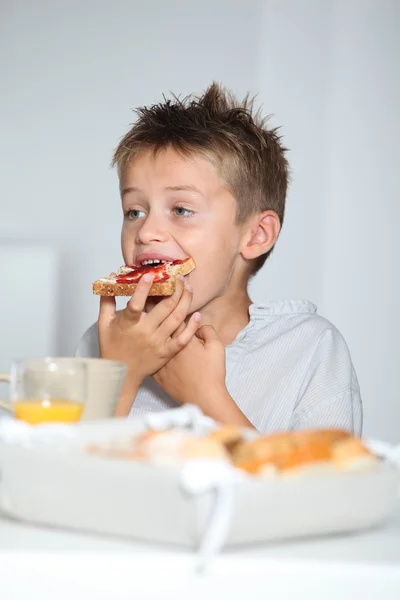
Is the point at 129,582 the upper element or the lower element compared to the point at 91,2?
lower

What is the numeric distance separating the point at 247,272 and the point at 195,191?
309 millimetres

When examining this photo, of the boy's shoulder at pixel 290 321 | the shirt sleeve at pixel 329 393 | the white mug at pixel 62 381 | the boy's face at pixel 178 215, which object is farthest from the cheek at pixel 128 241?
the white mug at pixel 62 381

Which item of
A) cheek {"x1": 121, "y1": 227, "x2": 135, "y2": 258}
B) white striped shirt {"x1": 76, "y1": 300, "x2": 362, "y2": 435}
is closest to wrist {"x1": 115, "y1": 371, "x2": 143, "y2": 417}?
white striped shirt {"x1": 76, "y1": 300, "x2": 362, "y2": 435}

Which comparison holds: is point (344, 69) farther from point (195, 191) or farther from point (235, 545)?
point (235, 545)

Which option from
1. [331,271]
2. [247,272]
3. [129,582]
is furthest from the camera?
[331,271]

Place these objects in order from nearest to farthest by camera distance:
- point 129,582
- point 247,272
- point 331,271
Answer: point 129,582 → point 247,272 → point 331,271

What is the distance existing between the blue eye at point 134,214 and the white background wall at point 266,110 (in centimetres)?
172

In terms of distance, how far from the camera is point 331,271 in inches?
141

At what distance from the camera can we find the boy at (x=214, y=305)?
1660mm

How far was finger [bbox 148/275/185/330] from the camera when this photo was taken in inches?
66.3

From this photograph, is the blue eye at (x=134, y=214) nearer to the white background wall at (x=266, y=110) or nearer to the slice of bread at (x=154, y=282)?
the slice of bread at (x=154, y=282)

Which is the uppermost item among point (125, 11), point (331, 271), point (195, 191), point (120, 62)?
point (125, 11)

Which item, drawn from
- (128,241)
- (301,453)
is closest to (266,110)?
(128,241)

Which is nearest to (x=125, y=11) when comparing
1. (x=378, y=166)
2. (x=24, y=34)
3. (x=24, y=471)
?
(x=24, y=34)
